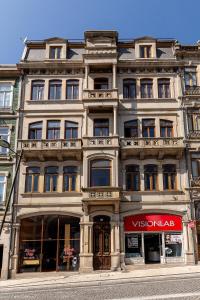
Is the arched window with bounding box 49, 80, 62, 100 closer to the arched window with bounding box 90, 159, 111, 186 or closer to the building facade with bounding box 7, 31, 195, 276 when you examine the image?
the building facade with bounding box 7, 31, 195, 276

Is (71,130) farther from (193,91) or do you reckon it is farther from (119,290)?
(119,290)

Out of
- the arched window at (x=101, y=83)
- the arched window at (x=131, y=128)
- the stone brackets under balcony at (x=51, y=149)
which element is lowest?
the stone brackets under balcony at (x=51, y=149)

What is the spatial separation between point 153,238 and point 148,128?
914cm

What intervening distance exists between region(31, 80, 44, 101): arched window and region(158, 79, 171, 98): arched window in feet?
34.8

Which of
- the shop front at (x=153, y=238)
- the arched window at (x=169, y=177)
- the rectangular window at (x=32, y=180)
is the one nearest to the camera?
the shop front at (x=153, y=238)

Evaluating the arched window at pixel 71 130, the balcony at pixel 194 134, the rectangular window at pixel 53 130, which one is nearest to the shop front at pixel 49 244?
the rectangular window at pixel 53 130

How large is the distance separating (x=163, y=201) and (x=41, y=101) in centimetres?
1347

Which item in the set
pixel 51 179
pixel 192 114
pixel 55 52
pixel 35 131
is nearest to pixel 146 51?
pixel 192 114

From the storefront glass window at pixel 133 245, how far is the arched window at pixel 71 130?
369 inches

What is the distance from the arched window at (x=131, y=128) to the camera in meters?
25.9

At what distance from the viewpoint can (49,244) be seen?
75.7 feet

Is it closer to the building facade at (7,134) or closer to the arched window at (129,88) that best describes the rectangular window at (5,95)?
the building facade at (7,134)

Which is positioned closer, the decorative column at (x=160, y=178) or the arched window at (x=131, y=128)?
the decorative column at (x=160, y=178)

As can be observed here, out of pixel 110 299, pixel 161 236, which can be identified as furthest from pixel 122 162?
pixel 110 299
